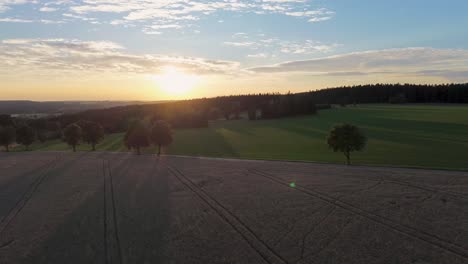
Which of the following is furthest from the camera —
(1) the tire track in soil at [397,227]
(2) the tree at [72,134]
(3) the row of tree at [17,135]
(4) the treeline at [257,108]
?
(4) the treeline at [257,108]

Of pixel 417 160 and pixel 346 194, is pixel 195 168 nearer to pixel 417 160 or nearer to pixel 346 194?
pixel 346 194

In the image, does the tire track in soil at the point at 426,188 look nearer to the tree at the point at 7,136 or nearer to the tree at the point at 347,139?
the tree at the point at 347,139

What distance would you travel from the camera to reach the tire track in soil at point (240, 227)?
54.1 feet

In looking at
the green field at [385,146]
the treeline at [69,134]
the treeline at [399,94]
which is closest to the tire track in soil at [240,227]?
the green field at [385,146]

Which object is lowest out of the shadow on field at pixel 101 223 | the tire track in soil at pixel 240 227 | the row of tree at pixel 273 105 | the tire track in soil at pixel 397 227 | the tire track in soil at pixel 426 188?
the shadow on field at pixel 101 223

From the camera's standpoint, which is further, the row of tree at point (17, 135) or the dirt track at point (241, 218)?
the row of tree at point (17, 135)

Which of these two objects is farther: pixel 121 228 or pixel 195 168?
pixel 195 168

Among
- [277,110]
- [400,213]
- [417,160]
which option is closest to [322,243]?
[400,213]

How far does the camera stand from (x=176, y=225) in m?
21.3

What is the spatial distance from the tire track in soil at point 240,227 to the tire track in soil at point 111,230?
6.06 m

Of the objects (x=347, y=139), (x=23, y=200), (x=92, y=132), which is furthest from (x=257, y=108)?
(x=23, y=200)

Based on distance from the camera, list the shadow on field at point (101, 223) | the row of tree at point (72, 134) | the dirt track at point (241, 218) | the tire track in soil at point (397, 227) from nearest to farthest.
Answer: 1. the tire track in soil at point (397, 227)
2. the dirt track at point (241, 218)
3. the shadow on field at point (101, 223)
4. the row of tree at point (72, 134)

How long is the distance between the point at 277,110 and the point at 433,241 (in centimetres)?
12138

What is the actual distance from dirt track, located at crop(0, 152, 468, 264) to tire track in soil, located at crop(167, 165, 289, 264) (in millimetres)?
56
